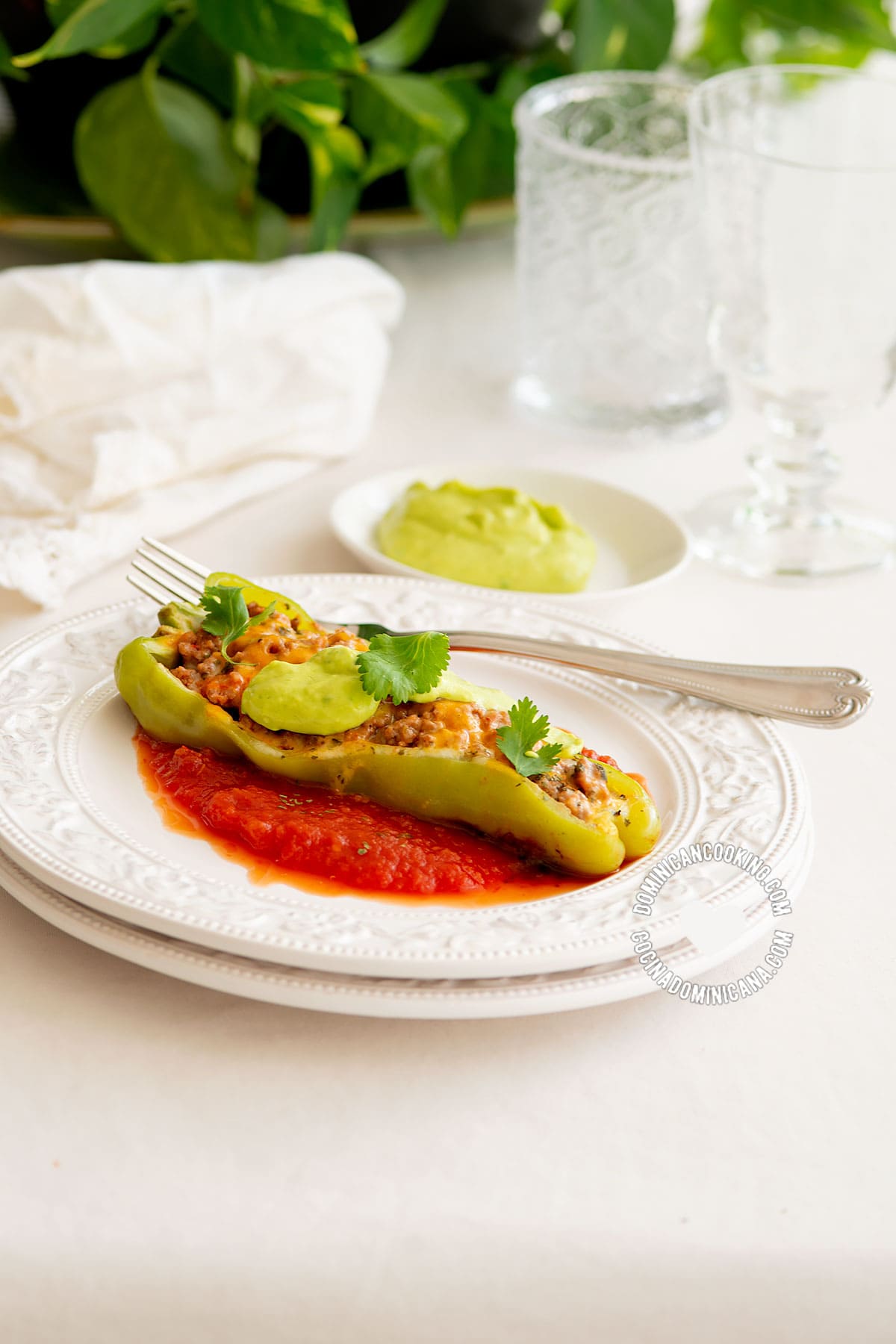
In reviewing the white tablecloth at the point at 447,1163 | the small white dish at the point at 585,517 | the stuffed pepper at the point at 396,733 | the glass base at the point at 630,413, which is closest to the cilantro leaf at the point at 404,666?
the stuffed pepper at the point at 396,733

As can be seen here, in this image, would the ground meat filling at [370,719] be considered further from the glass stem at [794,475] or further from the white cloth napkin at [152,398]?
the glass stem at [794,475]

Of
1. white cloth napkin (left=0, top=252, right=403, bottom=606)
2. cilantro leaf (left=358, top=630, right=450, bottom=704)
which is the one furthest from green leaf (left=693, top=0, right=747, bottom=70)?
cilantro leaf (left=358, top=630, right=450, bottom=704)

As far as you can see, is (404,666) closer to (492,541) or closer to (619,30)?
(492,541)

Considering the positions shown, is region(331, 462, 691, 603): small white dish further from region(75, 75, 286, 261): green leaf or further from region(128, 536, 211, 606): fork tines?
region(75, 75, 286, 261): green leaf

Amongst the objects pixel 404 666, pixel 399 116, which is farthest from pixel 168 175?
pixel 404 666

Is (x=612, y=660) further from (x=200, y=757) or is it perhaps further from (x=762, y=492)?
(x=762, y=492)

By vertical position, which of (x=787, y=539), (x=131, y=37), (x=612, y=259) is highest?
(x=131, y=37)
